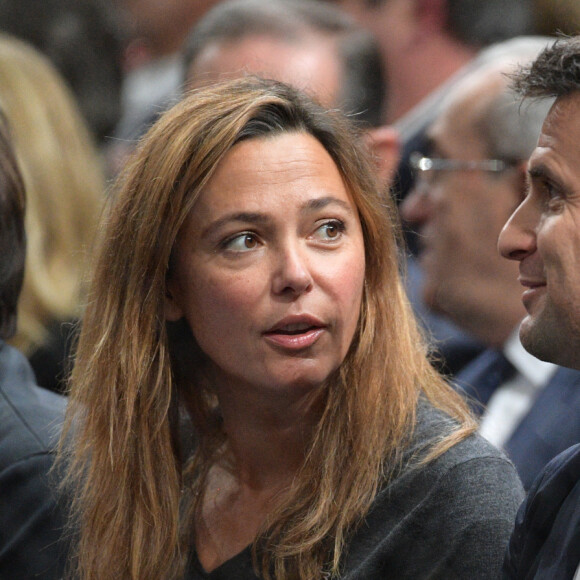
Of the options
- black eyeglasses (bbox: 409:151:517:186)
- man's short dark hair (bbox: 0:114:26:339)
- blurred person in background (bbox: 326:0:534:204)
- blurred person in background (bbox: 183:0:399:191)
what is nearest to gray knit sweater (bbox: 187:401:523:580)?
man's short dark hair (bbox: 0:114:26:339)

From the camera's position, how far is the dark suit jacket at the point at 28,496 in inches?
94.6

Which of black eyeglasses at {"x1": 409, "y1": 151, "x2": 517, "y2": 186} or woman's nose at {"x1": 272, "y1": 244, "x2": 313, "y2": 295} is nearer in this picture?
woman's nose at {"x1": 272, "y1": 244, "x2": 313, "y2": 295}

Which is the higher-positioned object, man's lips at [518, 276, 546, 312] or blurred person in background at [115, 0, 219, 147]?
man's lips at [518, 276, 546, 312]

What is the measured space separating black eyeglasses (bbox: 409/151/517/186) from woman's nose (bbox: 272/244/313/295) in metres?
1.54

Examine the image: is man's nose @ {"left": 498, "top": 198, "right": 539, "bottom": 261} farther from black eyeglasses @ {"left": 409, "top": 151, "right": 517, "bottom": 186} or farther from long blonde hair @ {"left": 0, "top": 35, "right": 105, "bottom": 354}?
long blonde hair @ {"left": 0, "top": 35, "right": 105, "bottom": 354}

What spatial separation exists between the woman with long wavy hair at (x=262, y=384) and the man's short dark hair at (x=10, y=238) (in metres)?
0.40

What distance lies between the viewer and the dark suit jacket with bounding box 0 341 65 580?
7.88 ft

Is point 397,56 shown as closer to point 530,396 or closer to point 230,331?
point 530,396

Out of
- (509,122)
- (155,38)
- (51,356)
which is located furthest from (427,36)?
(51,356)

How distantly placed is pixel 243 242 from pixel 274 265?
0.08 meters

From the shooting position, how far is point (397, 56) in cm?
501

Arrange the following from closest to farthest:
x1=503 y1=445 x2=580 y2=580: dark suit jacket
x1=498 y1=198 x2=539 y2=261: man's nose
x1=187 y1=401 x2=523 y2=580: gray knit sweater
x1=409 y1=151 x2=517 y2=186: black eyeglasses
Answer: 1. x1=503 y1=445 x2=580 y2=580: dark suit jacket
2. x1=498 y1=198 x2=539 y2=261: man's nose
3. x1=187 y1=401 x2=523 y2=580: gray knit sweater
4. x1=409 y1=151 x2=517 y2=186: black eyeglasses

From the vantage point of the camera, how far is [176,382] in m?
2.44

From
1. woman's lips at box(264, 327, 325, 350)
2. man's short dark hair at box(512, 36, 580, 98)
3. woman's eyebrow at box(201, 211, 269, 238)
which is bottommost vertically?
woman's lips at box(264, 327, 325, 350)
